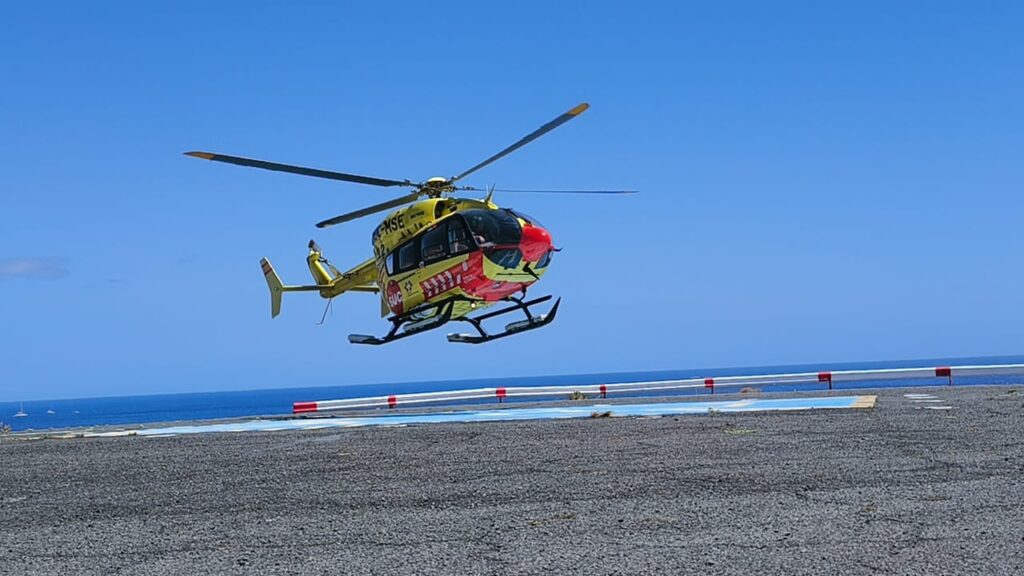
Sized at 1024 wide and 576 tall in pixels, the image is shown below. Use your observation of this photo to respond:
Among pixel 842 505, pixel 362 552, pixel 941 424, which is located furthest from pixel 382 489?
pixel 941 424

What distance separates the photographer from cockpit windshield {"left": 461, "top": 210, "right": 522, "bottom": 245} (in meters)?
19.6

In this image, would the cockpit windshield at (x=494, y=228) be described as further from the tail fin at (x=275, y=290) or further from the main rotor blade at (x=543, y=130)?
the tail fin at (x=275, y=290)

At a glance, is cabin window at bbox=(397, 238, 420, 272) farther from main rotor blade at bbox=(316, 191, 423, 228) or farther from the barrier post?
the barrier post

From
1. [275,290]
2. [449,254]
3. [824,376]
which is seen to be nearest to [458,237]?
[449,254]

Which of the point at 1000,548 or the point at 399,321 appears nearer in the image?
the point at 1000,548

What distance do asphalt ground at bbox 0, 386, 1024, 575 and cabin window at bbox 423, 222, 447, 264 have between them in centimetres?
542

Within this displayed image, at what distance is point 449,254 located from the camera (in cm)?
2019

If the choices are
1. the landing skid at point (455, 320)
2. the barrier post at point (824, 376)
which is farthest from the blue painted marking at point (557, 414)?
the barrier post at point (824, 376)

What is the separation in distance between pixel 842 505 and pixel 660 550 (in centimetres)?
228

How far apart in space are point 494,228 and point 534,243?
0.95 meters

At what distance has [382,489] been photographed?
10578 millimetres

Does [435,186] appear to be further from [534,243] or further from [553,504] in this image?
[553,504]

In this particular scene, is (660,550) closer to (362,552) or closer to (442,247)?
(362,552)

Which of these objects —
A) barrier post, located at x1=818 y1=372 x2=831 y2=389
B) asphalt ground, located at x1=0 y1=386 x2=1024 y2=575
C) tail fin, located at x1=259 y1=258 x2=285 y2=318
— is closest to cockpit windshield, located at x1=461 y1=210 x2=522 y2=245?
asphalt ground, located at x1=0 y1=386 x2=1024 y2=575
